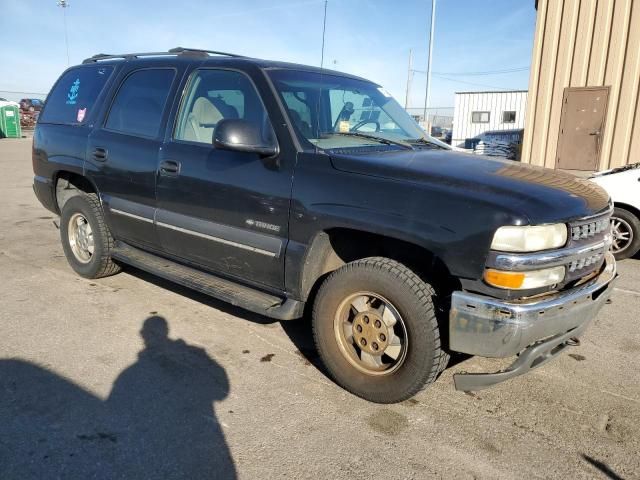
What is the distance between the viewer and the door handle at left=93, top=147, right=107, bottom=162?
4328 millimetres

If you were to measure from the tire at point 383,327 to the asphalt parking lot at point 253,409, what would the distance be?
15 centimetres

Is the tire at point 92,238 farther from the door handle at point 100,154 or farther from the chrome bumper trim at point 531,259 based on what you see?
the chrome bumper trim at point 531,259

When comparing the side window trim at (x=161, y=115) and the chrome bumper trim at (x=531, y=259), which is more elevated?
the side window trim at (x=161, y=115)

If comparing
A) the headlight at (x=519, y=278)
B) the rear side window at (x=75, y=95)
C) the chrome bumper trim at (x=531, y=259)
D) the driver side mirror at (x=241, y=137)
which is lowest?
the headlight at (x=519, y=278)

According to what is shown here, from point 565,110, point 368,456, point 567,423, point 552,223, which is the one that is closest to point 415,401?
point 368,456

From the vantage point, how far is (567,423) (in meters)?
2.81

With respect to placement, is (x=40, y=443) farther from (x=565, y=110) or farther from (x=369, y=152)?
(x=565, y=110)

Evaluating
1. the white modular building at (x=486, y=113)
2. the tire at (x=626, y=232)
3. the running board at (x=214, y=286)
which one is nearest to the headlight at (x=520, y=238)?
the running board at (x=214, y=286)

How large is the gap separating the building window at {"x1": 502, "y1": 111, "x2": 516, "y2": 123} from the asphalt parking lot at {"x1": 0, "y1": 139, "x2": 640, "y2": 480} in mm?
25125

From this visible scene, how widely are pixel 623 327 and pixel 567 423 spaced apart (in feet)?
5.78

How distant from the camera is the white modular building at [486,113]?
26.9 meters

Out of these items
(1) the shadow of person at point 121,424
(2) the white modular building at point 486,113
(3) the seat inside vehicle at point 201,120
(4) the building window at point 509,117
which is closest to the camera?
(1) the shadow of person at point 121,424

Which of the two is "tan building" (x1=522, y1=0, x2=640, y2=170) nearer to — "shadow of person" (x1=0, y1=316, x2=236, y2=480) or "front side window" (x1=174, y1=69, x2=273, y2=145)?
"front side window" (x1=174, y1=69, x2=273, y2=145)

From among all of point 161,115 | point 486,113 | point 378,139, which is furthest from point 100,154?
point 486,113
